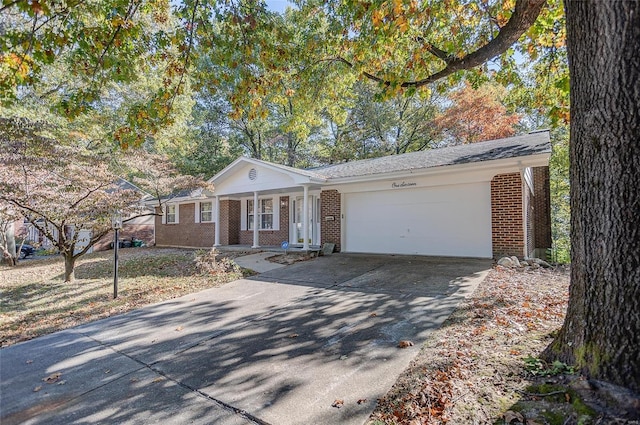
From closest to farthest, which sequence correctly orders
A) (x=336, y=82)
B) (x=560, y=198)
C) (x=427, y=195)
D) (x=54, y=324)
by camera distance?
(x=54, y=324) < (x=336, y=82) < (x=427, y=195) < (x=560, y=198)

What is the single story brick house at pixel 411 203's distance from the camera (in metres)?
9.20

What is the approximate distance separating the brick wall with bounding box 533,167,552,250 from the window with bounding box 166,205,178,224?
18.2m

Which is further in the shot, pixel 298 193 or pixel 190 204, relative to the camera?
pixel 190 204

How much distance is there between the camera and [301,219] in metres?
14.5

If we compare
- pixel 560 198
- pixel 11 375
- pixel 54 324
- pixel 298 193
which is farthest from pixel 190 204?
pixel 560 198

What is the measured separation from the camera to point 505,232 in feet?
30.1

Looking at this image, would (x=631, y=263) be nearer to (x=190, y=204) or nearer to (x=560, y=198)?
(x=190, y=204)

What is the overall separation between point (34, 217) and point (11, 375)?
6216 millimetres

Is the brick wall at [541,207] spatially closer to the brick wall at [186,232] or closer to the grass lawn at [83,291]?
the grass lawn at [83,291]

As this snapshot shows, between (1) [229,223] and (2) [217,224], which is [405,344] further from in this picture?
(1) [229,223]

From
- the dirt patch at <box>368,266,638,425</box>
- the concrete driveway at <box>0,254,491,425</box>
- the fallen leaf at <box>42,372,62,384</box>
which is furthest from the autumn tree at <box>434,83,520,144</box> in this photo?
the fallen leaf at <box>42,372,62,384</box>

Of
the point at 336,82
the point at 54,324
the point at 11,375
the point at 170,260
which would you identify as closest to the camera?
the point at 11,375

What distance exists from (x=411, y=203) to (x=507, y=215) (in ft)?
9.15

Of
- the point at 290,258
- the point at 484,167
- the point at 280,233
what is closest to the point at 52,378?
the point at 290,258
